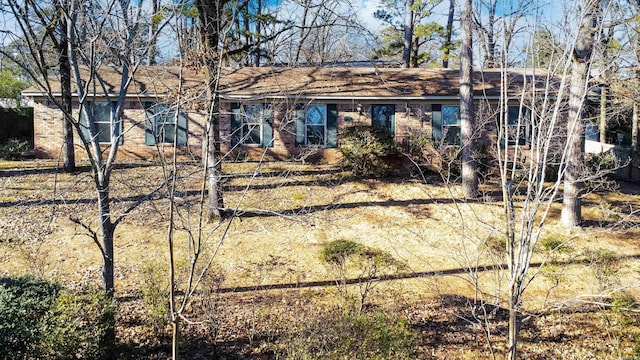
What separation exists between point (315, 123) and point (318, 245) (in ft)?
27.4

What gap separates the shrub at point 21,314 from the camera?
4375mm

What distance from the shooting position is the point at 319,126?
17000 mm

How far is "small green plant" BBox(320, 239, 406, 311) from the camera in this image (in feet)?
26.5

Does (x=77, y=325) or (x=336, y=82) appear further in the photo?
(x=336, y=82)

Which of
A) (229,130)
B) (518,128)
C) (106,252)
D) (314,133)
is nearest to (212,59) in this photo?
(106,252)

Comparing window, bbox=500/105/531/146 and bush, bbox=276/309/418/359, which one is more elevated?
window, bbox=500/105/531/146

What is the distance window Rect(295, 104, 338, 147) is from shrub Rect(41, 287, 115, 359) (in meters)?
12.2

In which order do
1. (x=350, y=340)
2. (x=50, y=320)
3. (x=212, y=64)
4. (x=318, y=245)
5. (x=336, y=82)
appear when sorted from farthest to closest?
(x=336, y=82) → (x=318, y=245) → (x=212, y=64) → (x=350, y=340) → (x=50, y=320)

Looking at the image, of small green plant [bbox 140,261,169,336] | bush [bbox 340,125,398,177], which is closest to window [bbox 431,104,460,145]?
bush [bbox 340,125,398,177]

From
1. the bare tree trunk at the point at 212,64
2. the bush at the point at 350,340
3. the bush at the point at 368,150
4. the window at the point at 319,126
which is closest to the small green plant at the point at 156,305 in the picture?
the bush at the point at 350,340

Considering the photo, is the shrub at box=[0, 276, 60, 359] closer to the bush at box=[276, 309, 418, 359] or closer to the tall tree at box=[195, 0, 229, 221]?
the bush at box=[276, 309, 418, 359]

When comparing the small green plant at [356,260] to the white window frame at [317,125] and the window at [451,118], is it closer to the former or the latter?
the white window frame at [317,125]

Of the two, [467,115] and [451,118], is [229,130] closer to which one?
[451,118]

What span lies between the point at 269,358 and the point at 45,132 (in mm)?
15392
